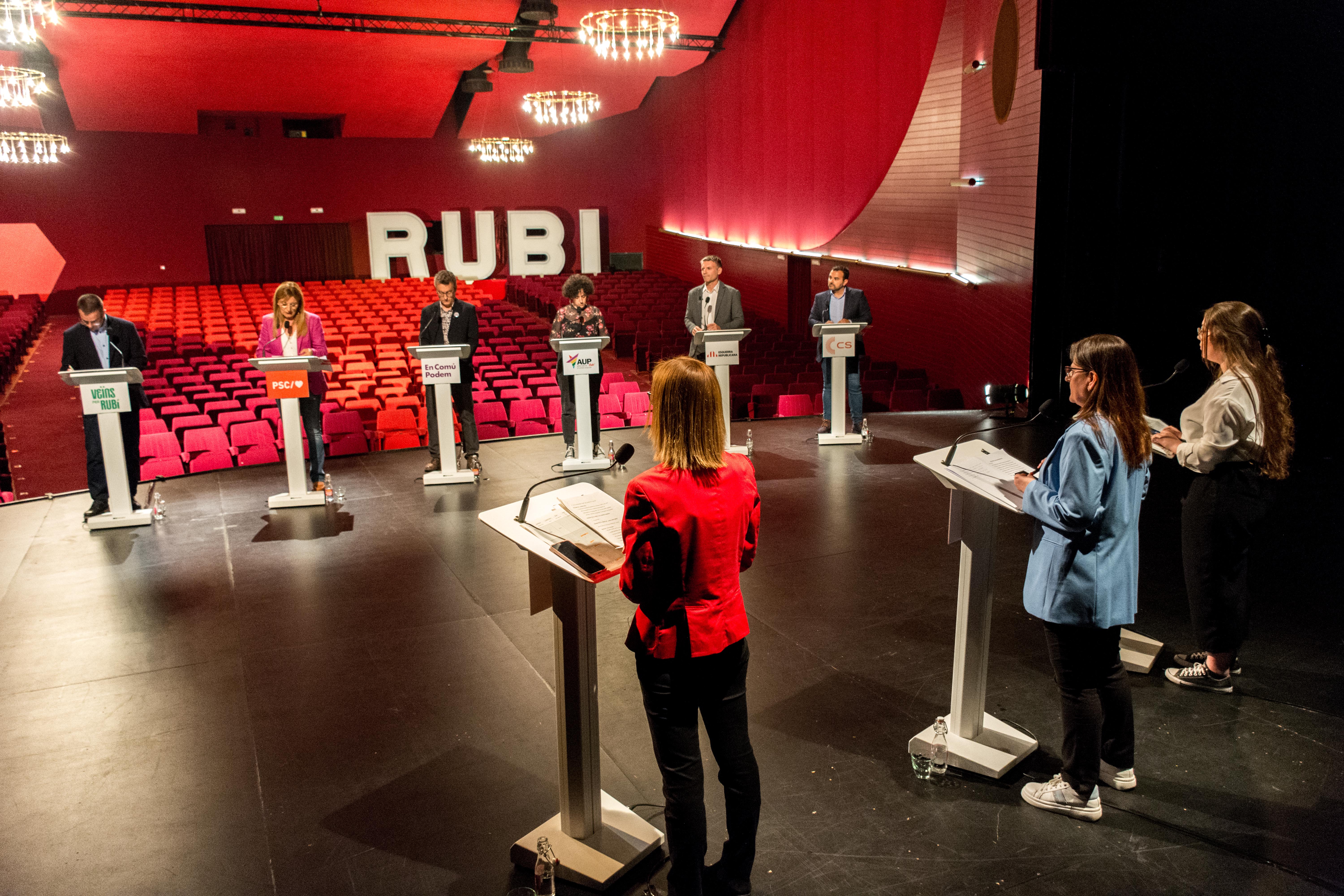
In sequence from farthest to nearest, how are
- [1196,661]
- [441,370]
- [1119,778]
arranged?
[441,370]
[1196,661]
[1119,778]

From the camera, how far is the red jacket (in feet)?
6.31

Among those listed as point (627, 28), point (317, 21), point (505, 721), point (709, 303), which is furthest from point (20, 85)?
point (505, 721)

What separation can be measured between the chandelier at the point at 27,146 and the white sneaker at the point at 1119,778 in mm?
18967

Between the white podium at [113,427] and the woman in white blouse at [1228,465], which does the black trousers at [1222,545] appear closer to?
the woman in white blouse at [1228,465]

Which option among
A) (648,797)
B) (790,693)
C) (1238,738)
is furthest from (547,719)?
(1238,738)

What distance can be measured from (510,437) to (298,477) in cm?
211

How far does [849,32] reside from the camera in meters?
12.6

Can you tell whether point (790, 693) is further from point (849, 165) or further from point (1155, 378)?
point (849, 165)

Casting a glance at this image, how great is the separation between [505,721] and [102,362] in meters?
3.74

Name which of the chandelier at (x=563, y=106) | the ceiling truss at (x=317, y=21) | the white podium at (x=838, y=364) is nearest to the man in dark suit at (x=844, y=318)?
the white podium at (x=838, y=364)

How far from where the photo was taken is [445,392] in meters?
6.11

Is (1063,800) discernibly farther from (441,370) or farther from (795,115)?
(795,115)

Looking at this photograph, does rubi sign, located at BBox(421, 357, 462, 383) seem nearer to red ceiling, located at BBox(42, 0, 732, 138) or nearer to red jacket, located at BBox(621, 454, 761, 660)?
red jacket, located at BBox(621, 454, 761, 660)

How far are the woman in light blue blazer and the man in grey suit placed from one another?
13.5 ft
